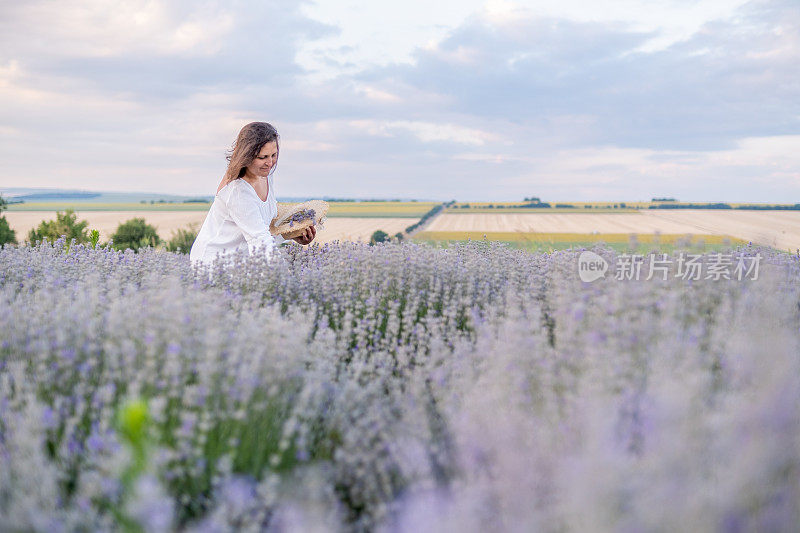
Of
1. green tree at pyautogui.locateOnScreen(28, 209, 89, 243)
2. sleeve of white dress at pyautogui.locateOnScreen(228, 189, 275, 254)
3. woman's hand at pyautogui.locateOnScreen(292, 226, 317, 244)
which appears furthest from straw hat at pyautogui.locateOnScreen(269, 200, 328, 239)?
green tree at pyautogui.locateOnScreen(28, 209, 89, 243)

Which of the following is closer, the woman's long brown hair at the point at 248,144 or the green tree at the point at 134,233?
the woman's long brown hair at the point at 248,144

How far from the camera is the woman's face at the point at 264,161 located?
4965 millimetres

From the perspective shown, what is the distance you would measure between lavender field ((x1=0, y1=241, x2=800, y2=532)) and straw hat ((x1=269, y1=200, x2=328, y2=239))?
231 centimetres

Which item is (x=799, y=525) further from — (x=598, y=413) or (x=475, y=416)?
(x=475, y=416)

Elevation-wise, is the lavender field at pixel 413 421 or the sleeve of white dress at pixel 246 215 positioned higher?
the sleeve of white dress at pixel 246 215

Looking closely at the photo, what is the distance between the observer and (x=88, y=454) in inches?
72.6

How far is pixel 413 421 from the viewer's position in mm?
1953

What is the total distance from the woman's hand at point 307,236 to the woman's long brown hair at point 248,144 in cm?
76

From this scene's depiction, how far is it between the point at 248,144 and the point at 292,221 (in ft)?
2.55

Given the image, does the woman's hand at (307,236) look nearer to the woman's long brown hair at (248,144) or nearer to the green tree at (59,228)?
the woman's long brown hair at (248,144)

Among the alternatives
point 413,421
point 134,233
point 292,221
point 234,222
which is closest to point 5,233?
point 134,233

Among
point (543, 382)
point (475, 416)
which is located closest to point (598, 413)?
point (475, 416)

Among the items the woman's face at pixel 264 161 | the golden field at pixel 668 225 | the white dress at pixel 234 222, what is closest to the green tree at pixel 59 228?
the golden field at pixel 668 225

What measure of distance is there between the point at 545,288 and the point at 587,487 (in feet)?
7.92
